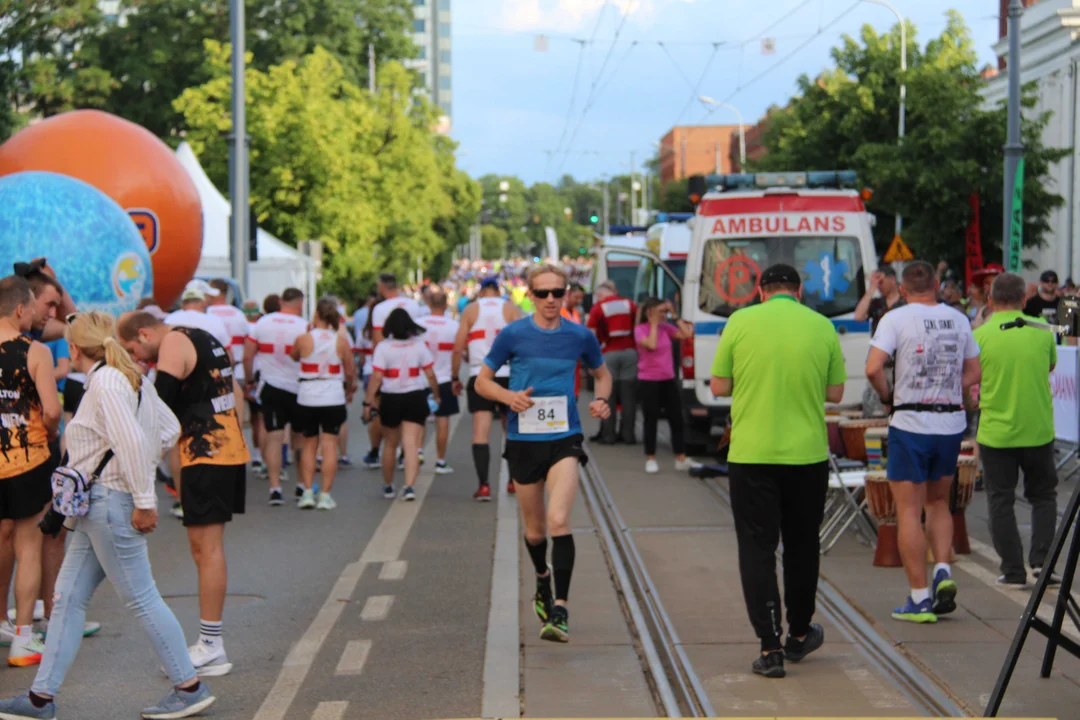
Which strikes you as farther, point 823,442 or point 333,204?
point 333,204

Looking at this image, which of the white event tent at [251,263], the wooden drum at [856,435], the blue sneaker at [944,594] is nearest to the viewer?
the blue sneaker at [944,594]

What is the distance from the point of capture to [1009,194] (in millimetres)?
20984

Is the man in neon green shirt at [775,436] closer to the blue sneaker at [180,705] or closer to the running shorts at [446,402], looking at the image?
the blue sneaker at [180,705]

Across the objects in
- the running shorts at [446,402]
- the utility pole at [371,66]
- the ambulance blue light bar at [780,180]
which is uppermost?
the utility pole at [371,66]

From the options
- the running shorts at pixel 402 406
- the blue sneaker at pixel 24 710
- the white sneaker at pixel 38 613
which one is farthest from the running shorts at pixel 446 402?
the blue sneaker at pixel 24 710

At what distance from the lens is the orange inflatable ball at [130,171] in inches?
668

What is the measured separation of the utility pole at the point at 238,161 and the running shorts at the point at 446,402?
9153 millimetres

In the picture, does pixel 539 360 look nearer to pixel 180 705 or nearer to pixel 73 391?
pixel 180 705

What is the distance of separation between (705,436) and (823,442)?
9.72 meters

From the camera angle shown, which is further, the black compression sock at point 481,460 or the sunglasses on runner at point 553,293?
the black compression sock at point 481,460

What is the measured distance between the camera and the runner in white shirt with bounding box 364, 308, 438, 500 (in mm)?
12812

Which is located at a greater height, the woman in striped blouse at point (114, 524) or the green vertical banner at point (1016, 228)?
the green vertical banner at point (1016, 228)

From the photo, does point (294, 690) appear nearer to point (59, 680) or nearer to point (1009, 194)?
point (59, 680)

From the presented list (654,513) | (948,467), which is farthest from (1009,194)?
(948,467)
